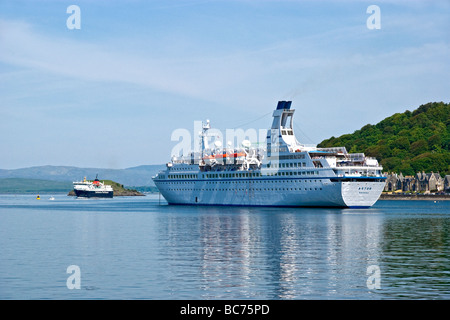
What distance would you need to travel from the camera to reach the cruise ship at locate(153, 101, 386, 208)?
336 ft

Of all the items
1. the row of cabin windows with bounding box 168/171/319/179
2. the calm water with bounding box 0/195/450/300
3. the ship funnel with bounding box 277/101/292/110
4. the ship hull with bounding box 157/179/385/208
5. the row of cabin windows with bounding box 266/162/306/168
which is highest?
the ship funnel with bounding box 277/101/292/110

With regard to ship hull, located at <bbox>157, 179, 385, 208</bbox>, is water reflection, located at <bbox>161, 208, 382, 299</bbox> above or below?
below

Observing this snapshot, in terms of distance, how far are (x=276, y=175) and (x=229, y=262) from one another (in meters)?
72.6

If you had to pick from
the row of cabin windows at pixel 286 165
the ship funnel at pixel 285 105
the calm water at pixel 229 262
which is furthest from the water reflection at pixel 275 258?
the ship funnel at pixel 285 105

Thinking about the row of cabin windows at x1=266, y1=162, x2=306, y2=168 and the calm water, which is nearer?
the calm water

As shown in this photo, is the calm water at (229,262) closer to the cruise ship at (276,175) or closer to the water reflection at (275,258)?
the water reflection at (275,258)

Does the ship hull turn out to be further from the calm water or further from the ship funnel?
the calm water

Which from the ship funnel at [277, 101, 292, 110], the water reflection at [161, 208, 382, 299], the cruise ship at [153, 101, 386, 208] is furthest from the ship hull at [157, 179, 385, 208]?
the water reflection at [161, 208, 382, 299]

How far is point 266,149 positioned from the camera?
116812 millimetres

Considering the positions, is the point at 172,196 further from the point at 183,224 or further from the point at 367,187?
the point at 183,224

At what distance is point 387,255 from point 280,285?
13934 mm

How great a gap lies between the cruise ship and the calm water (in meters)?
36.6

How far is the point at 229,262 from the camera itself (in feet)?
131
